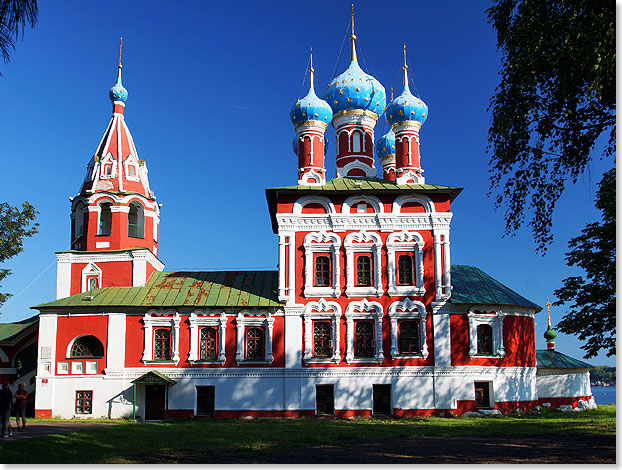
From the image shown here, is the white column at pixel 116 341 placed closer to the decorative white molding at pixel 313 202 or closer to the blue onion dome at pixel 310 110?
the decorative white molding at pixel 313 202

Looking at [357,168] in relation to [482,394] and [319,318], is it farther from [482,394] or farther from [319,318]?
[482,394]

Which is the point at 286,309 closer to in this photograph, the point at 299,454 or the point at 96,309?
the point at 96,309

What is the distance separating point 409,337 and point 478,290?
3.38m

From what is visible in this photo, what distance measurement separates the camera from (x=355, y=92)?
28484 millimetres

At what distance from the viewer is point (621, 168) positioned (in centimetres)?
1232

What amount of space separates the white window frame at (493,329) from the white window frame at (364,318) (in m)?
3.14

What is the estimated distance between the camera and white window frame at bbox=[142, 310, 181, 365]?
24312 mm

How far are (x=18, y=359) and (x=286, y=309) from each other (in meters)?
10.6

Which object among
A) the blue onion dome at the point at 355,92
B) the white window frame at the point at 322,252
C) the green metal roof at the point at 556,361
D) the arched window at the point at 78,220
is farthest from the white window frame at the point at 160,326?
the green metal roof at the point at 556,361

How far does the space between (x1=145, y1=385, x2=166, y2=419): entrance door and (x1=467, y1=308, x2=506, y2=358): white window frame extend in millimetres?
10772

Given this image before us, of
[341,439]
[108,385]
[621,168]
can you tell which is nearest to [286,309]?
[108,385]

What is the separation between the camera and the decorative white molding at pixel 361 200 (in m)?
A: 25.2

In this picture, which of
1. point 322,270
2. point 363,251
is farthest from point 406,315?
point 322,270

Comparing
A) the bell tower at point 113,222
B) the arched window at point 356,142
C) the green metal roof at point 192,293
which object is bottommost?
the green metal roof at point 192,293
